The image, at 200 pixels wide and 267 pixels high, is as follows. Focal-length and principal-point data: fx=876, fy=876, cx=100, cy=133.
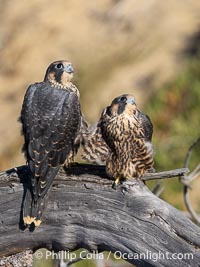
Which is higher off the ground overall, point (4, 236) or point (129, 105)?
point (129, 105)

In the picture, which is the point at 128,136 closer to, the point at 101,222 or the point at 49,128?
the point at 49,128

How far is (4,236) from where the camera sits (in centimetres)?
486

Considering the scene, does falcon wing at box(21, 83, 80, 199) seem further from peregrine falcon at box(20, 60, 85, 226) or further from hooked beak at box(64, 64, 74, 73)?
hooked beak at box(64, 64, 74, 73)

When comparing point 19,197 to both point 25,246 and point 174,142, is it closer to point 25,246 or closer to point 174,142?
point 25,246

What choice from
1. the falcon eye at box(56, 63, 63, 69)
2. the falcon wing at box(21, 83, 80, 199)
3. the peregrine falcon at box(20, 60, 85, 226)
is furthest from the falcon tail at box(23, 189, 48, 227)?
the falcon eye at box(56, 63, 63, 69)

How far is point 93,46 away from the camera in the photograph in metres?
14.5

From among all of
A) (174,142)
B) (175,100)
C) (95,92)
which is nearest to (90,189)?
(174,142)

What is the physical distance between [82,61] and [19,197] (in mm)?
8835

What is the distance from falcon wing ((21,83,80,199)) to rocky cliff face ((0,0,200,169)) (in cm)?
576

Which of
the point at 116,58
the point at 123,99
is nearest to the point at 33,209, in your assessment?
the point at 123,99

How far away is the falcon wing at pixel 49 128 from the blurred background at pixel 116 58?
12.2 ft

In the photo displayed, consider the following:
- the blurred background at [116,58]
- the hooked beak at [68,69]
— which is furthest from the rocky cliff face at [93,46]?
the hooked beak at [68,69]

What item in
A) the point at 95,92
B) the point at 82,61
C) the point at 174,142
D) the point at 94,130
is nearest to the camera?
the point at 94,130

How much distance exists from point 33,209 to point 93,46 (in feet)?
32.6
